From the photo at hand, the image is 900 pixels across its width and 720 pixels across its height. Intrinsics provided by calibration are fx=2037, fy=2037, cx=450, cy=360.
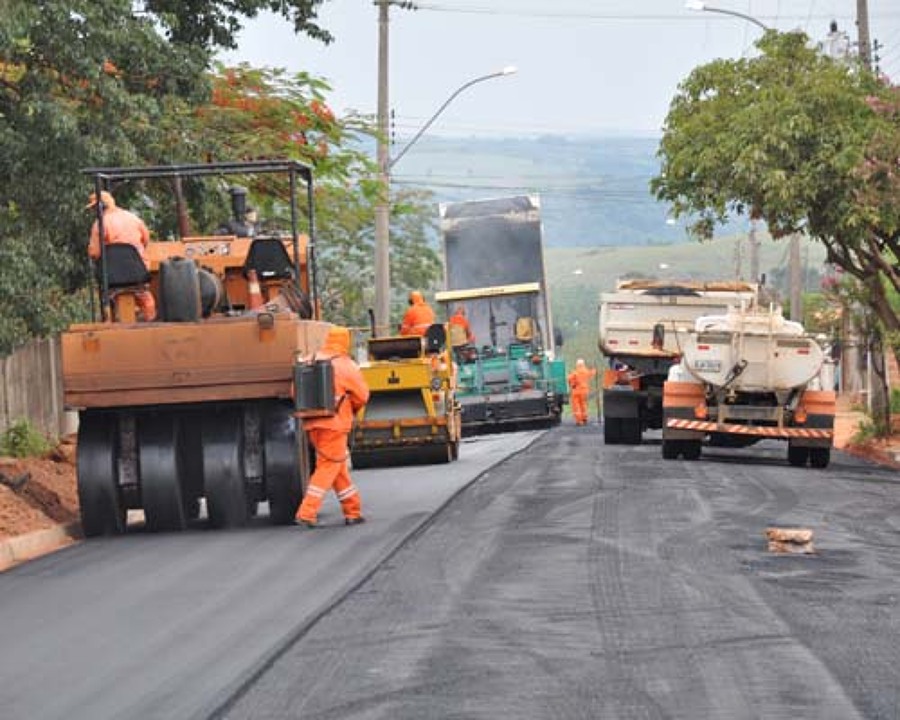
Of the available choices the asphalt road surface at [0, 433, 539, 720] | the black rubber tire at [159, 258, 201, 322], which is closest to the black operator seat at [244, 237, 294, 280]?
the black rubber tire at [159, 258, 201, 322]

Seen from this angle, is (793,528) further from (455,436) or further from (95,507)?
(455,436)

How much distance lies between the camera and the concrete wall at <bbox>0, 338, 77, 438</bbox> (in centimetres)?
2798

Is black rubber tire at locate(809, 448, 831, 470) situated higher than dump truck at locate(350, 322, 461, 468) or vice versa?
dump truck at locate(350, 322, 461, 468)

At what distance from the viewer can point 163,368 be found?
1730 cm

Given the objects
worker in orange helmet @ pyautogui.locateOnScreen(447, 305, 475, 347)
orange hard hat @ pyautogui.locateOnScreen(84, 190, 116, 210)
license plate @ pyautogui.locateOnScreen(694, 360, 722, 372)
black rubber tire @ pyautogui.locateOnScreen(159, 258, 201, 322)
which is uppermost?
orange hard hat @ pyautogui.locateOnScreen(84, 190, 116, 210)

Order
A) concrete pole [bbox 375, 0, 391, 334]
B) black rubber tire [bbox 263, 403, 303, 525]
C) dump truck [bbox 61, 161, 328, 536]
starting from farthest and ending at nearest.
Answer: concrete pole [bbox 375, 0, 391, 334] < black rubber tire [bbox 263, 403, 303, 525] < dump truck [bbox 61, 161, 328, 536]

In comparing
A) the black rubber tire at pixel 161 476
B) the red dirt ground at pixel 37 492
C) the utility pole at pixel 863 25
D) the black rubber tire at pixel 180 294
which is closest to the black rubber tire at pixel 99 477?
the black rubber tire at pixel 161 476

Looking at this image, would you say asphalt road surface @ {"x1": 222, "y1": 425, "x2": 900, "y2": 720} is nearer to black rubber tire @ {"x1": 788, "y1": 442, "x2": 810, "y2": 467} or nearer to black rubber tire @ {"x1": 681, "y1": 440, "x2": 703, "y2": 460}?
black rubber tire @ {"x1": 788, "y1": 442, "x2": 810, "y2": 467}

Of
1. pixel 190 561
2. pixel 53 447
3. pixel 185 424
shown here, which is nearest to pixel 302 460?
pixel 185 424

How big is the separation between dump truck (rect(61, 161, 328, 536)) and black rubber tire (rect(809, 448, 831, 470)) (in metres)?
10.0

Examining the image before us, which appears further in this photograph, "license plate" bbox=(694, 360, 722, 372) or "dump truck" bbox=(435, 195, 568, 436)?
"dump truck" bbox=(435, 195, 568, 436)

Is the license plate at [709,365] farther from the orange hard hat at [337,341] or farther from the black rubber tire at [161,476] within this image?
the black rubber tire at [161,476]

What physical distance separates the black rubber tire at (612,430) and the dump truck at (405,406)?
428 centimetres

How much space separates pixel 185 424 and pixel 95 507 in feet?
3.62
